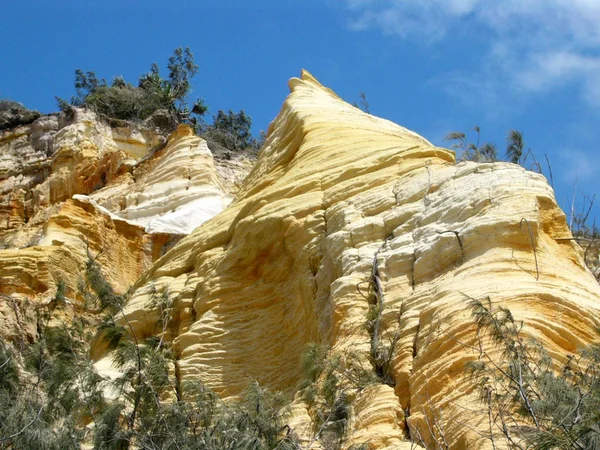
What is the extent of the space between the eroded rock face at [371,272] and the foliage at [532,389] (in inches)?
12.8

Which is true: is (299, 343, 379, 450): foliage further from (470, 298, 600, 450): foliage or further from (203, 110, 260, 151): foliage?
(203, 110, 260, 151): foliage

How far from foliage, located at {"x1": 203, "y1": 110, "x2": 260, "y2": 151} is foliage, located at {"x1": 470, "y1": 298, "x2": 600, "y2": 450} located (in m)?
29.8

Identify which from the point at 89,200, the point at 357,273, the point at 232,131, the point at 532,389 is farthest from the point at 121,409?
the point at 232,131

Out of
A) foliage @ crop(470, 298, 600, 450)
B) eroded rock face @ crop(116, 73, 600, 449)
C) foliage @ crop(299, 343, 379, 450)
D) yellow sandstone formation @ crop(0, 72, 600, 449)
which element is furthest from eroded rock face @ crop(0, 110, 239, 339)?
foliage @ crop(470, 298, 600, 450)

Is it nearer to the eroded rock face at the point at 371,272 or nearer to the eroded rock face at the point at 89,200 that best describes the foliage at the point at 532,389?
the eroded rock face at the point at 371,272

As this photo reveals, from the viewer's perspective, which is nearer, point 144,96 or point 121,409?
point 121,409

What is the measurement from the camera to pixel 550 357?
1175cm

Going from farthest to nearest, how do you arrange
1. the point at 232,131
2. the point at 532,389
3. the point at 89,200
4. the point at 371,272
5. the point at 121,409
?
the point at 232,131, the point at 89,200, the point at 371,272, the point at 121,409, the point at 532,389

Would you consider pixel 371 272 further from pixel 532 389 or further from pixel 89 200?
pixel 89 200

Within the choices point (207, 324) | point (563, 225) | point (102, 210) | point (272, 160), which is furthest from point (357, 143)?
point (102, 210)

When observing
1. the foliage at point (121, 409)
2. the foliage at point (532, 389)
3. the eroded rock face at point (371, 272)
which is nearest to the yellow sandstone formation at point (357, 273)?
the eroded rock face at point (371, 272)

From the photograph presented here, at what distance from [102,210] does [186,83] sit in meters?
15.8

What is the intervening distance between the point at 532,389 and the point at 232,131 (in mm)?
36262

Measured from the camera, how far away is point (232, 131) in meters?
46.4
